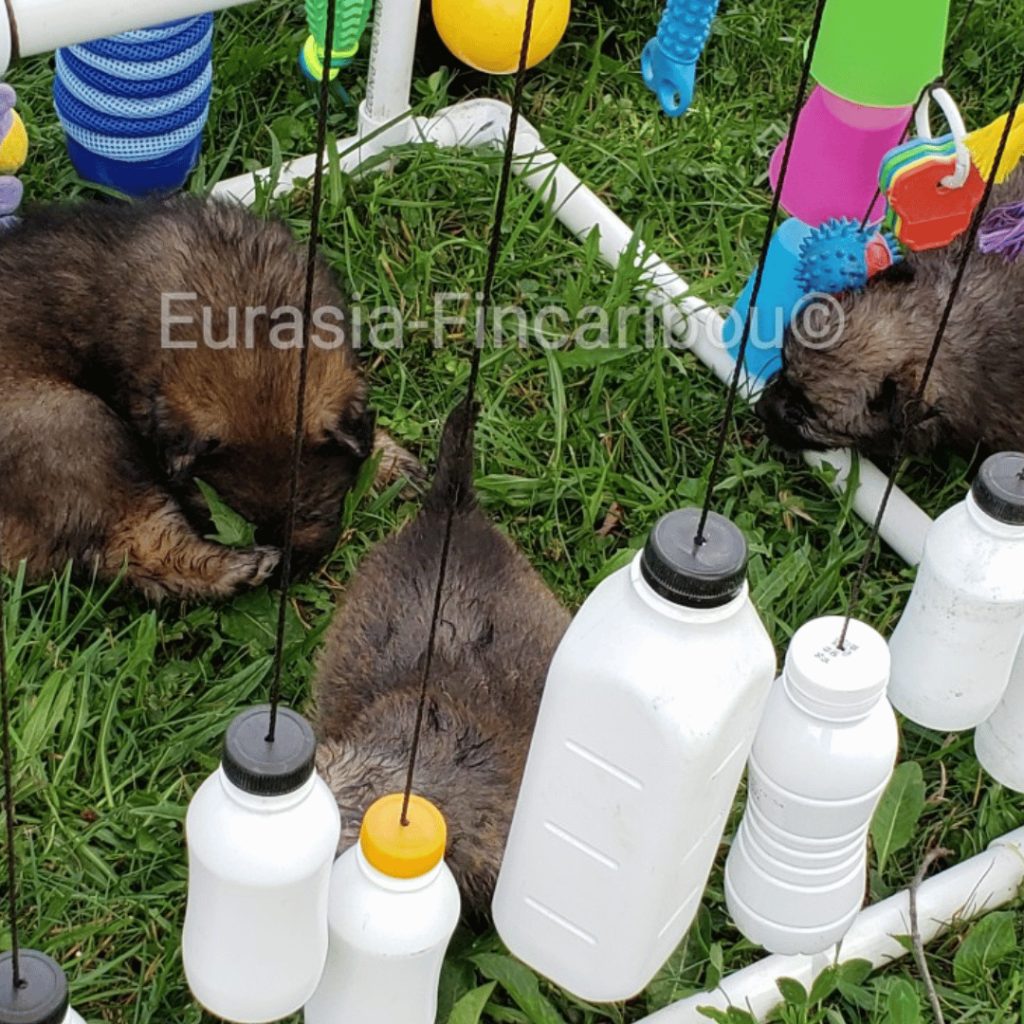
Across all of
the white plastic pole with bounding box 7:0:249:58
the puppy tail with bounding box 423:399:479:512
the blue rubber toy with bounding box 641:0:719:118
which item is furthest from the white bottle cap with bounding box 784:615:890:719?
the blue rubber toy with bounding box 641:0:719:118

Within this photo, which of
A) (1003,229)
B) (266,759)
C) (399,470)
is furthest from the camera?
(399,470)

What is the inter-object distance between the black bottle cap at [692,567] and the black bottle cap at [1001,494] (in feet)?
1.72

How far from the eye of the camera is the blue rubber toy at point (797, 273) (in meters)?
4.24

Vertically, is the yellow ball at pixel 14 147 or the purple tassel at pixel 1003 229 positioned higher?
the purple tassel at pixel 1003 229

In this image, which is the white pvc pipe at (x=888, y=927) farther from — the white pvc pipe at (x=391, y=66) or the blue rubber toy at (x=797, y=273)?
the white pvc pipe at (x=391, y=66)

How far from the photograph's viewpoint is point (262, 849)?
1904 mm

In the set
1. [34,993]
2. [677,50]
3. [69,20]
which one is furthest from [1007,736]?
[677,50]

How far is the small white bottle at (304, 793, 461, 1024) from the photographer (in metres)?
2.07

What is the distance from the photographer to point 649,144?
5.12 meters

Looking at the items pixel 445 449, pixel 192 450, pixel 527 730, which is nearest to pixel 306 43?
pixel 192 450

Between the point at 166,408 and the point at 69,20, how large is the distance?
154 centimetres

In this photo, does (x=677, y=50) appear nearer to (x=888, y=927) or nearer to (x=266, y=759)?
(x=888, y=927)

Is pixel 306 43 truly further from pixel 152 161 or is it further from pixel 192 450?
pixel 192 450

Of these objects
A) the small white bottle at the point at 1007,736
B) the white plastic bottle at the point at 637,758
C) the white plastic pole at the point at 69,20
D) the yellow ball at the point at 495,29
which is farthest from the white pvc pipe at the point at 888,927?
the yellow ball at the point at 495,29
